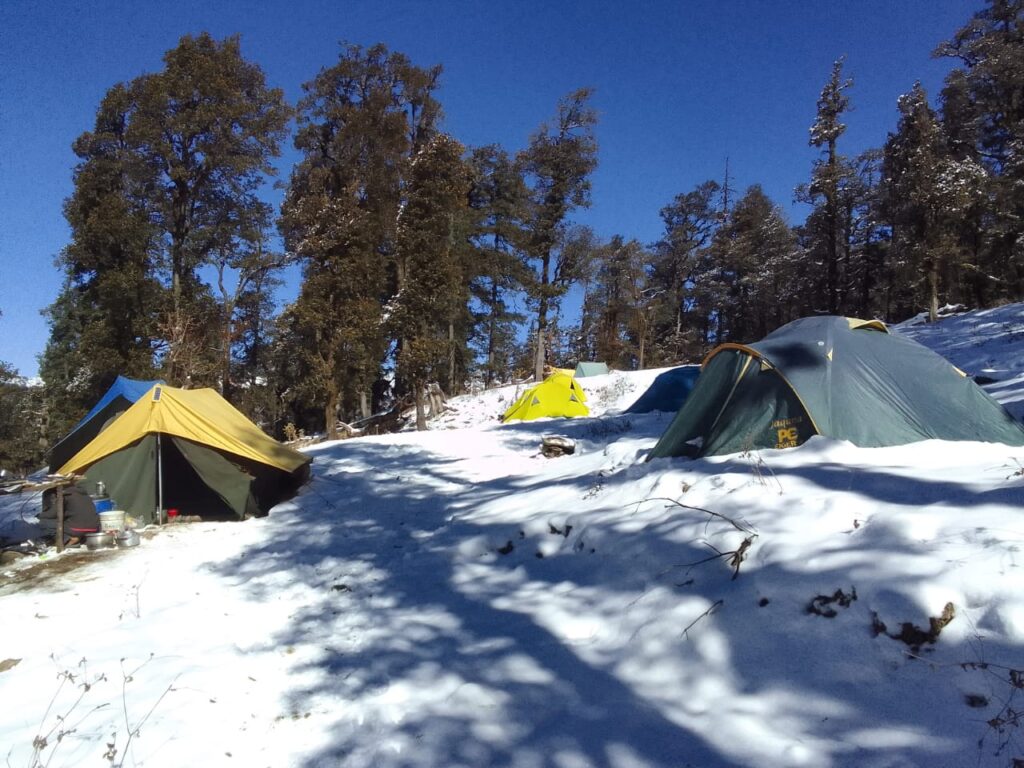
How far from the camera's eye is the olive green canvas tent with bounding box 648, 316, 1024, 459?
5.46 meters

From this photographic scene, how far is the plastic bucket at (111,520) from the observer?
6156 millimetres

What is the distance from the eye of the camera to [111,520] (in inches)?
243

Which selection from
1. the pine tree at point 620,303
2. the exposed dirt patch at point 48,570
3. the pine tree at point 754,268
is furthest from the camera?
the pine tree at point 754,268

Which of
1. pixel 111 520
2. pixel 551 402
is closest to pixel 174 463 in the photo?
pixel 111 520

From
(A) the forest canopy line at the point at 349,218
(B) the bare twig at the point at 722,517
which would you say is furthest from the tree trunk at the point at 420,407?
(B) the bare twig at the point at 722,517

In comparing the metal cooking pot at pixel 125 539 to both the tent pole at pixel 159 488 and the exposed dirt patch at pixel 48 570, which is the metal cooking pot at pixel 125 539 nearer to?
the exposed dirt patch at pixel 48 570

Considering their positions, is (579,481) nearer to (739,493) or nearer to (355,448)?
(739,493)

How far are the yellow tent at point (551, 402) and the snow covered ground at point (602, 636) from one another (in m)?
A: 10.5

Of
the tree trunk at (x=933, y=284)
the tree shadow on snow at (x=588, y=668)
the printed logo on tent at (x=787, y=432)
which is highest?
the tree trunk at (x=933, y=284)

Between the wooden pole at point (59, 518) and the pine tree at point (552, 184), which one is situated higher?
the pine tree at point (552, 184)

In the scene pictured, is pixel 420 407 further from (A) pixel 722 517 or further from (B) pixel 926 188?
(B) pixel 926 188

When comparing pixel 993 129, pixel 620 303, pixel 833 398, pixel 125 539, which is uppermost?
pixel 993 129

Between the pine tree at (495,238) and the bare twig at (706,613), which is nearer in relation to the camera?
the bare twig at (706,613)

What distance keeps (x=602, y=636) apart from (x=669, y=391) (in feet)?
35.2
